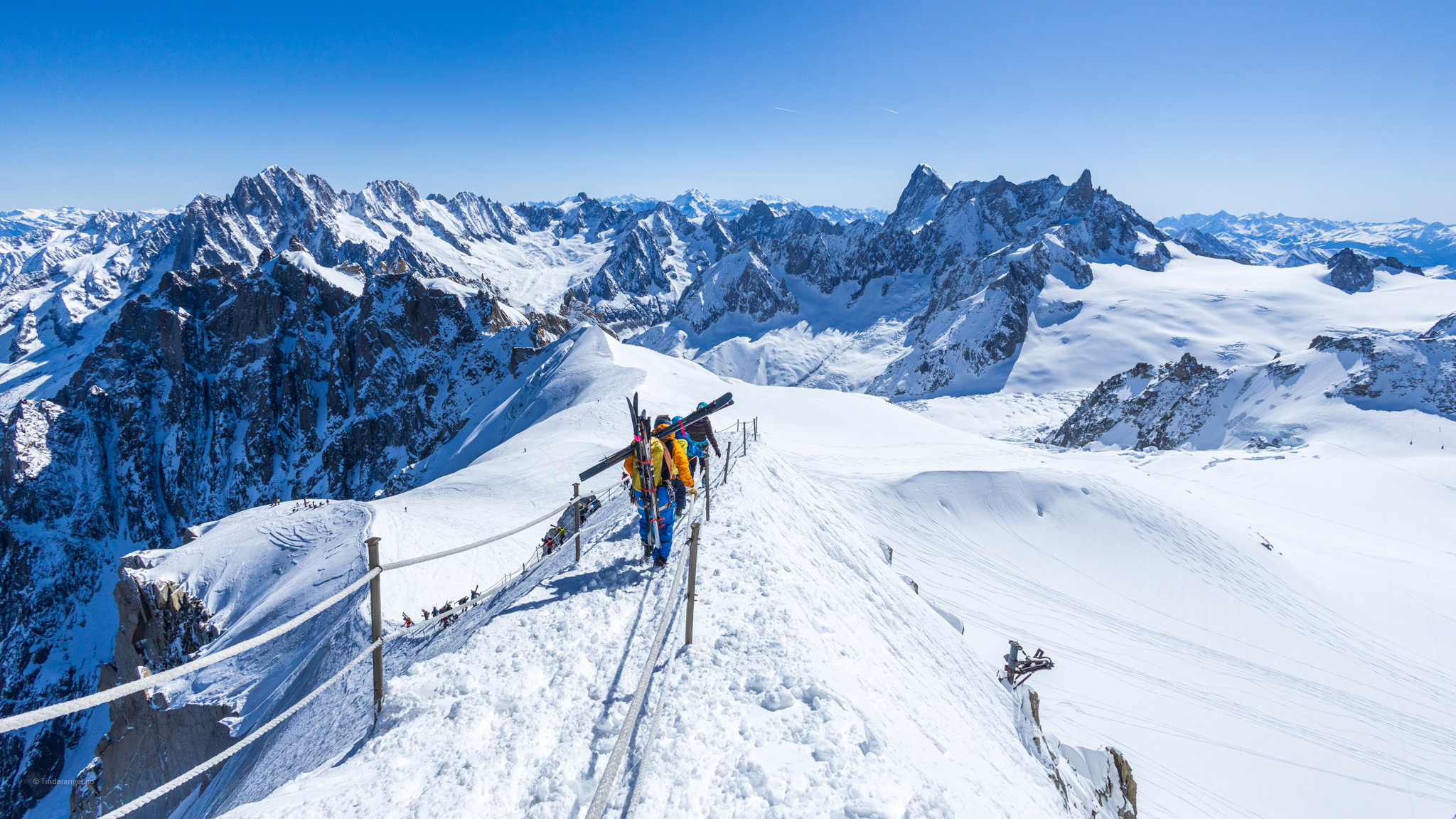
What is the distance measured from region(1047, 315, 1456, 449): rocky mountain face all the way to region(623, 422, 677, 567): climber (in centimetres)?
5662

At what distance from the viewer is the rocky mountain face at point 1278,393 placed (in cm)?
4694

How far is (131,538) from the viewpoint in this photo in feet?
284

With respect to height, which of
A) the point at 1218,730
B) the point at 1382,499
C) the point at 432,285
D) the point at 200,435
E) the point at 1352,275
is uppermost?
the point at 1352,275

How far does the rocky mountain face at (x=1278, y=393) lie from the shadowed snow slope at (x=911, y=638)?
5973mm

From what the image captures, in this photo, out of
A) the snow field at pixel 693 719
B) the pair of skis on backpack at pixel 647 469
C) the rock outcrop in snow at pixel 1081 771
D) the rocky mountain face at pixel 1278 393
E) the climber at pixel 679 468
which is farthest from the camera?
the rocky mountain face at pixel 1278 393

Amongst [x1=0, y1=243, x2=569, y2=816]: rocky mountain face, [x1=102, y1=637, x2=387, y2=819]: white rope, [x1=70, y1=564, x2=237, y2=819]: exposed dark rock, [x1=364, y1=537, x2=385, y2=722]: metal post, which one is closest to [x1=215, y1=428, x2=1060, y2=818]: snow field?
[x1=364, y1=537, x2=385, y2=722]: metal post

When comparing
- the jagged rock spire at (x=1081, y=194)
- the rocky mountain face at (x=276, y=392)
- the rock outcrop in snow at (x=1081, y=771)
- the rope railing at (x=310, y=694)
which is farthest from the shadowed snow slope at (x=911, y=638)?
the jagged rock spire at (x=1081, y=194)

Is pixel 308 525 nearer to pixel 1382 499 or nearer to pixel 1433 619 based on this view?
pixel 1433 619

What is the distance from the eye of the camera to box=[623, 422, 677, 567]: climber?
8922 mm

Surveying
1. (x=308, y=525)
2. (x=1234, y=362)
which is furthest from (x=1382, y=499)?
(x=1234, y=362)

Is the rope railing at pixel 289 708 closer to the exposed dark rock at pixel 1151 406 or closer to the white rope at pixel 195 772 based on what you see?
the white rope at pixel 195 772

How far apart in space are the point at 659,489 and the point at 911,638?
615cm

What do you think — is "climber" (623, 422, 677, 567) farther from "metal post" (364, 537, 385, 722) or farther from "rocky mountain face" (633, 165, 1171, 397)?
"rocky mountain face" (633, 165, 1171, 397)

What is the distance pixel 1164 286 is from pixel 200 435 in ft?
622
